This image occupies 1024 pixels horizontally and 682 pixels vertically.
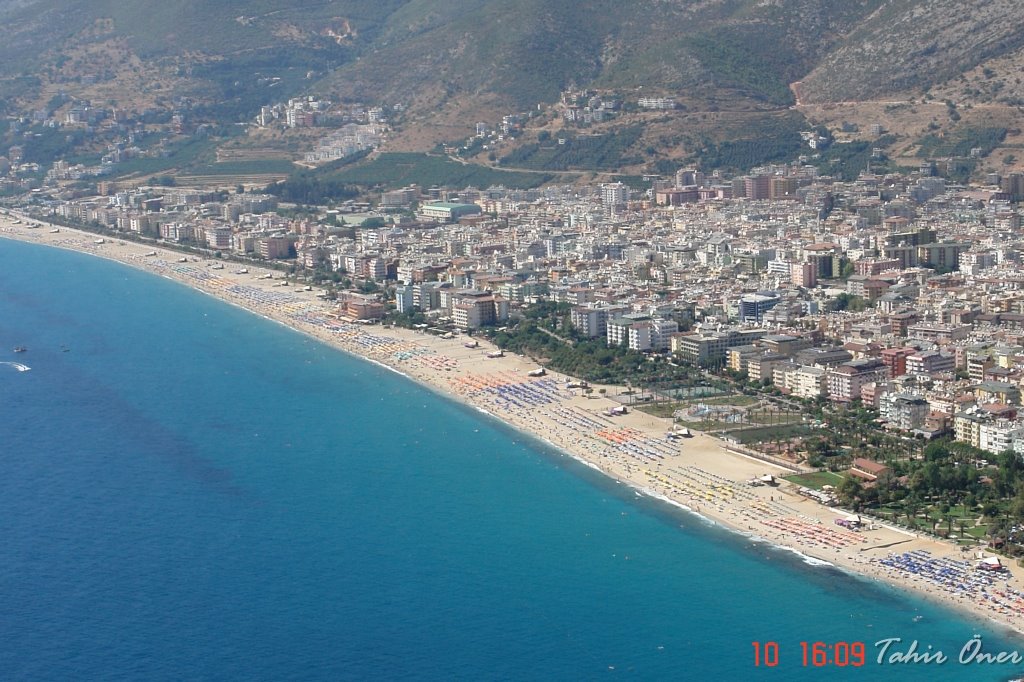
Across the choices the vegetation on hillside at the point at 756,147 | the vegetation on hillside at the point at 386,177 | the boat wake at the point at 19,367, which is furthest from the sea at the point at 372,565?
the vegetation on hillside at the point at 386,177

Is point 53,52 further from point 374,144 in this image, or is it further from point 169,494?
point 169,494

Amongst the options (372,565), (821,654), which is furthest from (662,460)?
(821,654)

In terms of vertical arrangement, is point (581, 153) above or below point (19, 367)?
above

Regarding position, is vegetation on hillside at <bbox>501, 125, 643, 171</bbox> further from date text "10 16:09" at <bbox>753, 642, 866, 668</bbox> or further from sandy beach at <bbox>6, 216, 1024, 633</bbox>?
date text "10 16:09" at <bbox>753, 642, 866, 668</bbox>

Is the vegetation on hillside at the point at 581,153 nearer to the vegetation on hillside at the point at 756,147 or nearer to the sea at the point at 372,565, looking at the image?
the vegetation on hillside at the point at 756,147

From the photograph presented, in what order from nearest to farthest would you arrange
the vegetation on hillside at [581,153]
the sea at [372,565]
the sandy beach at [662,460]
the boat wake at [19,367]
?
1. the sea at [372,565]
2. the sandy beach at [662,460]
3. the boat wake at [19,367]
4. the vegetation on hillside at [581,153]

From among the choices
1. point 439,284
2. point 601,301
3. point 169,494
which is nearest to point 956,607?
point 169,494

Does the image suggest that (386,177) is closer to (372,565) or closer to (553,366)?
(553,366)
